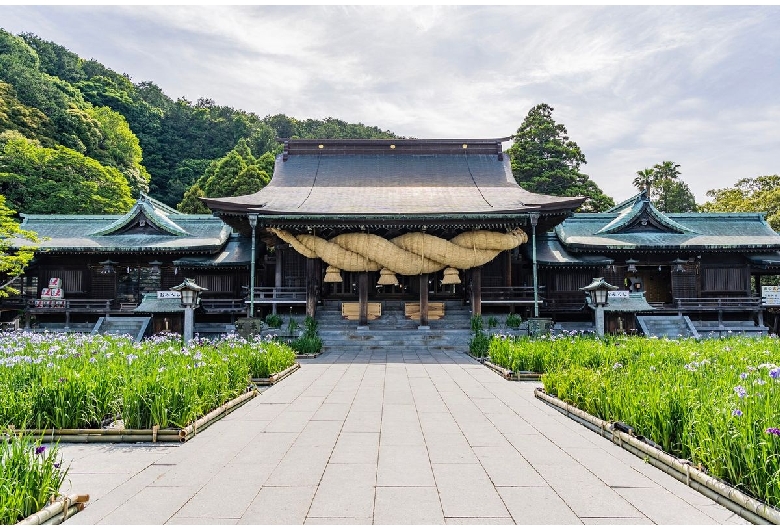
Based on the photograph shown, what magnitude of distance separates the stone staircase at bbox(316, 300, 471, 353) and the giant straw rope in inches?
89.1

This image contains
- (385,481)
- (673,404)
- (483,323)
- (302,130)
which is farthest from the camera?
(302,130)

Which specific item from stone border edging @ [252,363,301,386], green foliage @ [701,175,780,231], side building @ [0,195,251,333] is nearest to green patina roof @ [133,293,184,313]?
side building @ [0,195,251,333]

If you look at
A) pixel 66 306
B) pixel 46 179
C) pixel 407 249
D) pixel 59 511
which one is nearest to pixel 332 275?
pixel 407 249

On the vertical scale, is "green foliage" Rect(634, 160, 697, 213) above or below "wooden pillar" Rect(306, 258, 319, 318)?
above

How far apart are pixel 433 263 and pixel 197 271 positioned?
11.7 m

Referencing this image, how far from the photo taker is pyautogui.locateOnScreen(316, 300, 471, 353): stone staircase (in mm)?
17609

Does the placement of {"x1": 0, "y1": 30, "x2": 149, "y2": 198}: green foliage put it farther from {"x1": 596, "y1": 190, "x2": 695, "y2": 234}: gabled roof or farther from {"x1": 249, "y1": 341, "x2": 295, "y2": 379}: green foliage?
{"x1": 596, "y1": 190, "x2": 695, "y2": 234}: gabled roof

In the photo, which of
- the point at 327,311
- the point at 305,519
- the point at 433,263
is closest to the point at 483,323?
the point at 433,263

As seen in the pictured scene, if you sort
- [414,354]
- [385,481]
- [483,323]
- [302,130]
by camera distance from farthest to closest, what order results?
[302,130]
[483,323]
[414,354]
[385,481]

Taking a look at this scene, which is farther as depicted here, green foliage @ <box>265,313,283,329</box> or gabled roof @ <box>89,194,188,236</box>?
gabled roof @ <box>89,194,188,236</box>

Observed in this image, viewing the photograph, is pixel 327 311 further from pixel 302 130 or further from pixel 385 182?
pixel 302 130

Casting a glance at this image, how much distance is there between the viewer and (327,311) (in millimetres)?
20766

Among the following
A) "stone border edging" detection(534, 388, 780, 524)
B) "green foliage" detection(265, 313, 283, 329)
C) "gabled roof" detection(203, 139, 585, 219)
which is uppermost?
"gabled roof" detection(203, 139, 585, 219)

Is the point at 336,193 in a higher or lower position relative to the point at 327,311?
higher
